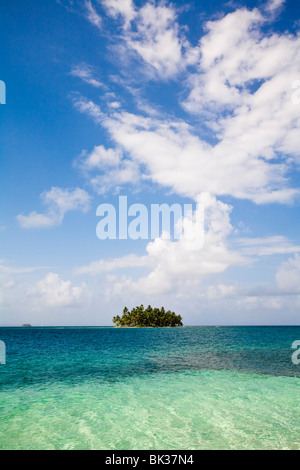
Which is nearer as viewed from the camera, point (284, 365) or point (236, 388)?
point (236, 388)

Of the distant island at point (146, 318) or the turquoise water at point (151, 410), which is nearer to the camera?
the turquoise water at point (151, 410)

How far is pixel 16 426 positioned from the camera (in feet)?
38.0

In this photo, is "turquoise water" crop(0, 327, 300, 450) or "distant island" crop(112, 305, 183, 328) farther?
"distant island" crop(112, 305, 183, 328)

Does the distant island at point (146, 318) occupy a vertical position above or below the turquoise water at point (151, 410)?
below

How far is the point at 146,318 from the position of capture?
171375 millimetres

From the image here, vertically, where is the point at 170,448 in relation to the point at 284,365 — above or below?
above

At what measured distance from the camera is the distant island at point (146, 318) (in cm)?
17125

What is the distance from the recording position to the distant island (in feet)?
562

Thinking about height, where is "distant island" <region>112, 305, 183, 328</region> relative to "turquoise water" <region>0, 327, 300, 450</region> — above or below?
below

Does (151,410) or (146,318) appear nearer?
(151,410)
